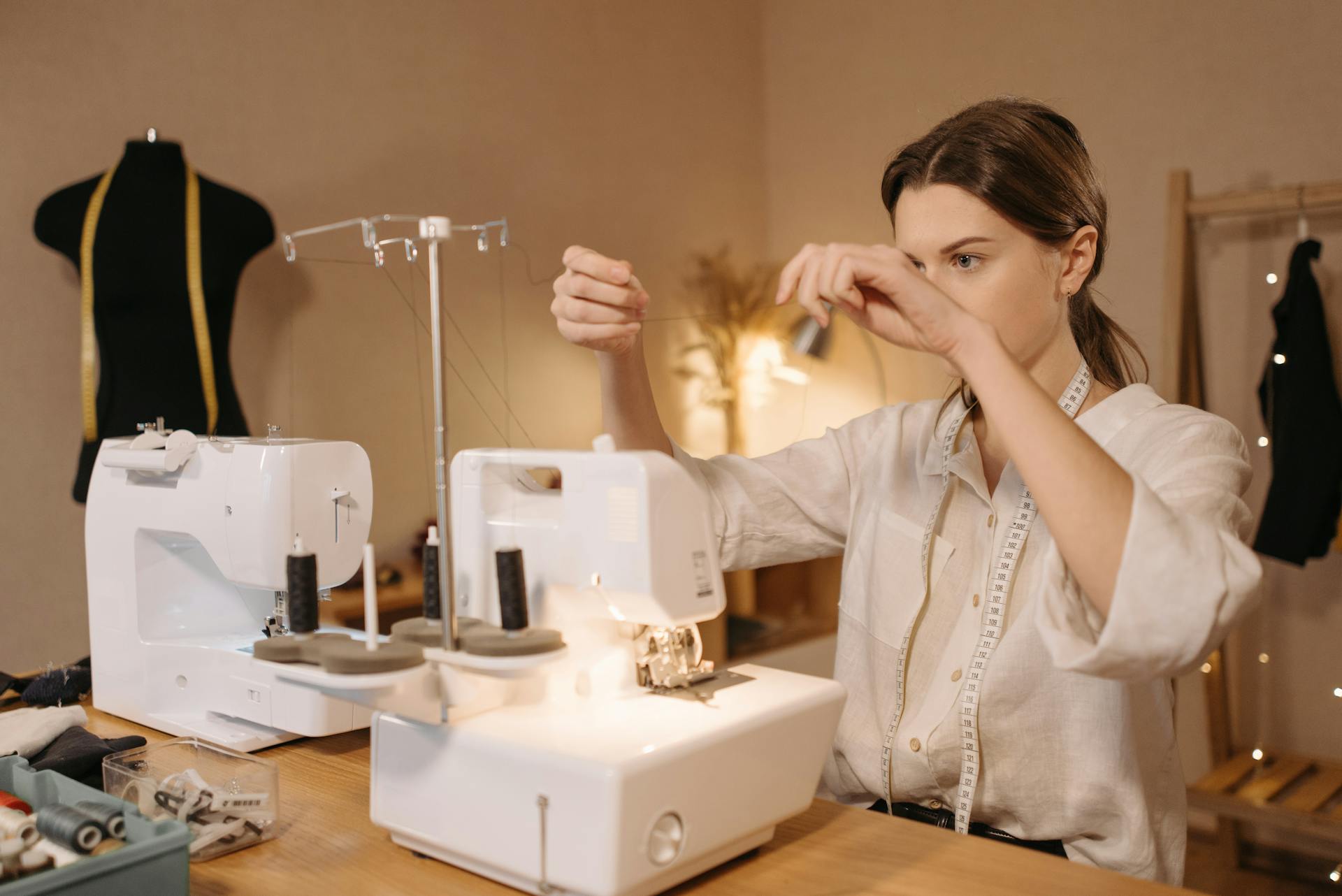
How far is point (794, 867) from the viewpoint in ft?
3.22

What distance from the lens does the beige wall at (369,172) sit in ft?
7.53

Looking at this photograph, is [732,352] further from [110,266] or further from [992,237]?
[992,237]

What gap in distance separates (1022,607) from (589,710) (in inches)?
22.6

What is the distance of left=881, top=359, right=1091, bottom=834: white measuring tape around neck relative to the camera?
1.25 metres

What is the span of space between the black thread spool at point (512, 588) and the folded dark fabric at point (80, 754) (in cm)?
56

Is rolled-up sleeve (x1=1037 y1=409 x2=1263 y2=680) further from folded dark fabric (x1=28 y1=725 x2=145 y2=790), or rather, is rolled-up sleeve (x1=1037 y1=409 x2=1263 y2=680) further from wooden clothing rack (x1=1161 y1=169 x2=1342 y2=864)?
wooden clothing rack (x1=1161 y1=169 x2=1342 y2=864)

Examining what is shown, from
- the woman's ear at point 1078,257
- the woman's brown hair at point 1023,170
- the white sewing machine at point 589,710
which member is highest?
the woman's brown hair at point 1023,170

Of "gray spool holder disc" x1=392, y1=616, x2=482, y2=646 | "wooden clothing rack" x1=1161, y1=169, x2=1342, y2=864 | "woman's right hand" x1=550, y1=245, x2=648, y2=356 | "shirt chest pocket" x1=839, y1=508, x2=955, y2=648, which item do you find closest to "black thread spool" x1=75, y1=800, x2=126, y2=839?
"gray spool holder disc" x1=392, y1=616, x2=482, y2=646

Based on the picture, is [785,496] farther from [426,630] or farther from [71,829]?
[71,829]

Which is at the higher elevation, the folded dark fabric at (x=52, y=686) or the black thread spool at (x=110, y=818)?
the black thread spool at (x=110, y=818)

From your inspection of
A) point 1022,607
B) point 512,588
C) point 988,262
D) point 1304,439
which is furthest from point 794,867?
point 1304,439

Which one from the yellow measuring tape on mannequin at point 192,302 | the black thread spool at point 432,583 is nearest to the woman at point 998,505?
the black thread spool at point 432,583

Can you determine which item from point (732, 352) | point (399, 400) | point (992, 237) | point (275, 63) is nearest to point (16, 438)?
point (399, 400)

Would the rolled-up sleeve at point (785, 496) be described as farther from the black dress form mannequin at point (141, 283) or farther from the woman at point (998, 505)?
the black dress form mannequin at point (141, 283)
